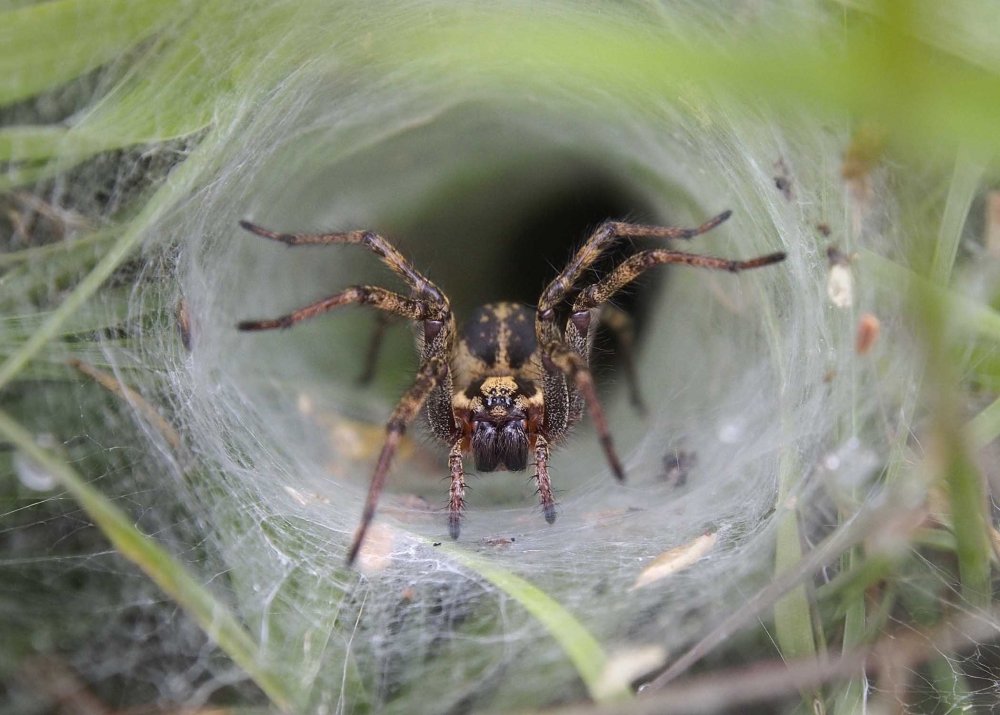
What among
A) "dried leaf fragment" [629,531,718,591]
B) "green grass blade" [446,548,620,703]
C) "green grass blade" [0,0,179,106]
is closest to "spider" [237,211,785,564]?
"green grass blade" [446,548,620,703]

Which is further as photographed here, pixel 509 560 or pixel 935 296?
pixel 509 560

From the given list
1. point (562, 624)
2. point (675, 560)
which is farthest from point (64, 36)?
point (675, 560)

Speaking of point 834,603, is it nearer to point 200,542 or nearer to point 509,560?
point 509,560

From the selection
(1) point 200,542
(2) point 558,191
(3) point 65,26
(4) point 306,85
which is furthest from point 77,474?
(2) point 558,191

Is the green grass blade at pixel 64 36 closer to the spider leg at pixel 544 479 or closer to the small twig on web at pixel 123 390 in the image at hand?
the small twig on web at pixel 123 390

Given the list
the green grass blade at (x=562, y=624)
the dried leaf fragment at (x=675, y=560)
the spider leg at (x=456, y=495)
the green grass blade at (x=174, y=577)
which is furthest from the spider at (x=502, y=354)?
the green grass blade at (x=174, y=577)

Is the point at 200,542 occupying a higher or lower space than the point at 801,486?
lower

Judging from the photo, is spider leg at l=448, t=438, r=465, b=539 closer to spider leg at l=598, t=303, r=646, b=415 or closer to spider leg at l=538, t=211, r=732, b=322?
spider leg at l=538, t=211, r=732, b=322
